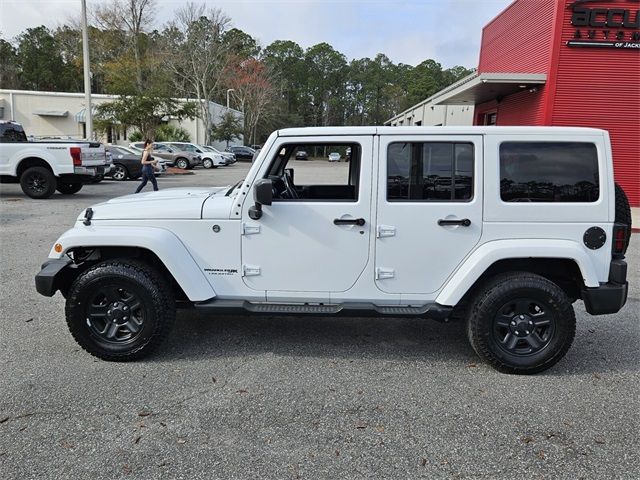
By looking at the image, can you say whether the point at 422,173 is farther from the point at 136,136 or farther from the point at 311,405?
the point at 136,136

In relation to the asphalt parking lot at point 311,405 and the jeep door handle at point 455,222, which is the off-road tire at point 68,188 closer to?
the asphalt parking lot at point 311,405

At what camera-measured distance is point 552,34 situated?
14.4 meters

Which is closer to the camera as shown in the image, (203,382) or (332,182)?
(203,382)

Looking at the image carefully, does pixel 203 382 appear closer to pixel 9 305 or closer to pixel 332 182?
pixel 332 182

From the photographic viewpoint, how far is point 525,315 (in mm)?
3842

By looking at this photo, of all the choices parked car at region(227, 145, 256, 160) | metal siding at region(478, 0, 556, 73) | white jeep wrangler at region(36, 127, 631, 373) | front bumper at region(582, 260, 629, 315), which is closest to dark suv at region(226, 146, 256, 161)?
parked car at region(227, 145, 256, 160)

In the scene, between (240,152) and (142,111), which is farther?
(240,152)

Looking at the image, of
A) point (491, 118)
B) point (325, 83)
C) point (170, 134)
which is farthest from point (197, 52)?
point (325, 83)

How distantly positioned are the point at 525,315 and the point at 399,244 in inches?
44.0

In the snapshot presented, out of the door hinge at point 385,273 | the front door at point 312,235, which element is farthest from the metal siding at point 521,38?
the door hinge at point 385,273

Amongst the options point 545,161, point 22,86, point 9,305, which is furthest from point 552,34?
point 22,86

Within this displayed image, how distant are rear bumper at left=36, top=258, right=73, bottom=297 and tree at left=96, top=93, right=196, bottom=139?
3254 cm

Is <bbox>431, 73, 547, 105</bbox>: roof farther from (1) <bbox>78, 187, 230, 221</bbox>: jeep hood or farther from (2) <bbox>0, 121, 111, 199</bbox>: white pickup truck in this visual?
(1) <bbox>78, 187, 230, 221</bbox>: jeep hood

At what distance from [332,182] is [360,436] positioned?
2.13 metres
